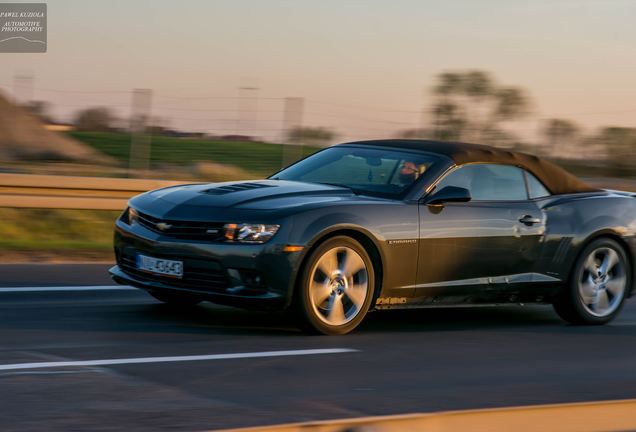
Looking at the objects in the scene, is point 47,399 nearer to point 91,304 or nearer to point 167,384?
point 167,384

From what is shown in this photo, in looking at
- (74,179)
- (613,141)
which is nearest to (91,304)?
(74,179)

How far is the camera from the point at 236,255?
7.21 metres

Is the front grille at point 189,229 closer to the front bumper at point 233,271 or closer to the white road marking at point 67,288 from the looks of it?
the front bumper at point 233,271

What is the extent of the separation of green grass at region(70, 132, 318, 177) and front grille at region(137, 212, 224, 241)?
994 cm

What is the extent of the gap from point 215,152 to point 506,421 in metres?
13.9

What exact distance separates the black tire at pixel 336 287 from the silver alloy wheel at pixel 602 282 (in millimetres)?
2182

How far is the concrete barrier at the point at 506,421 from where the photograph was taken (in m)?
4.62

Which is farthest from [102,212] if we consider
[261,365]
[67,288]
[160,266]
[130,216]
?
[261,365]

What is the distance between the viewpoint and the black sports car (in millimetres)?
7262

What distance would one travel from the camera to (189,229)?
7.35 metres

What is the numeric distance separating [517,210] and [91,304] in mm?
3324

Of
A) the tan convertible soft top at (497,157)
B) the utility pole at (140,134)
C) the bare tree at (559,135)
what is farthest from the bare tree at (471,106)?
the tan convertible soft top at (497,157)

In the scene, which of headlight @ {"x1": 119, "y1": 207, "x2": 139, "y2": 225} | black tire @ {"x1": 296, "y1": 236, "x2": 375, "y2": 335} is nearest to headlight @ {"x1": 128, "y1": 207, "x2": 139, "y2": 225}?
headlight @ {"x1": 119, "y1": 207, "x2": 139, "y2": 225}

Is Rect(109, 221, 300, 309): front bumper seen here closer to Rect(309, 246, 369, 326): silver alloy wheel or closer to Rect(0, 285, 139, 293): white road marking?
Rect(309, 246, 369, 326): silver alloy wheel
